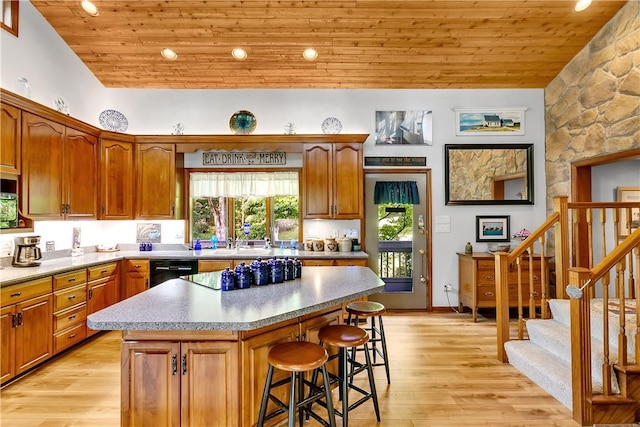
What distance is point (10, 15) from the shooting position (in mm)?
3648

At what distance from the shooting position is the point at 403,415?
245cm

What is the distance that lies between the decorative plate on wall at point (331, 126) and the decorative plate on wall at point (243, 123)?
1036mm

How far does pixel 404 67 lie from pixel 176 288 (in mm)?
3978

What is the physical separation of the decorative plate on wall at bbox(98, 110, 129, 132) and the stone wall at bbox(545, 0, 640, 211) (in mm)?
6212

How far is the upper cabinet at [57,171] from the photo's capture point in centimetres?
341

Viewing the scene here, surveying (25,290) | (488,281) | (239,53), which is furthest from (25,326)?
(488,281)

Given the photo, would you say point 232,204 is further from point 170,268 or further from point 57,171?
point 57,171

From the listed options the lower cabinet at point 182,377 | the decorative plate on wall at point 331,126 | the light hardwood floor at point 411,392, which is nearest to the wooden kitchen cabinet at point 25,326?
the light hardwood floor at point 411,392

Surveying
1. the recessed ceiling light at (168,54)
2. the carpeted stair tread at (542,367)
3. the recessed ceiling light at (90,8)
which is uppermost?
the recessed ceiling light at (90,8)

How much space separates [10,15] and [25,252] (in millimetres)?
2533

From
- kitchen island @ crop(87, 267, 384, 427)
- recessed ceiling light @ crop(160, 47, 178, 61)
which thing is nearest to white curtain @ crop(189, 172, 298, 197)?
recessed ceiling light @ crop(160, 47, 178, 61)

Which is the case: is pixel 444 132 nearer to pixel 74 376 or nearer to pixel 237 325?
pixel 237 325

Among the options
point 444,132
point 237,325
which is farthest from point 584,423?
point 444,132

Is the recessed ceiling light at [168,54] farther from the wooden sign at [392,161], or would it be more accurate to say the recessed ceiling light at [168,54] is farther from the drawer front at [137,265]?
the wooden sign at [392,161]
